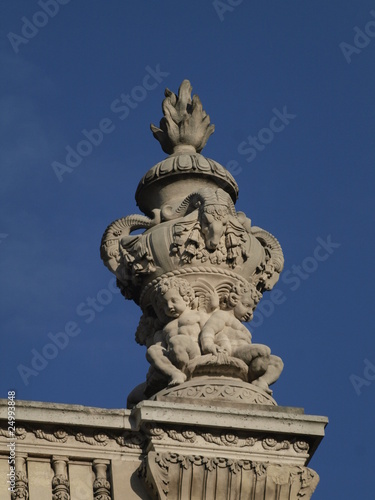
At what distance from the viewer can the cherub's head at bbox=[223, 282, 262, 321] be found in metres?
23.9

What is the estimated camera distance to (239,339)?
2336 centimetres

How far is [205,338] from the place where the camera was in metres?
23.0

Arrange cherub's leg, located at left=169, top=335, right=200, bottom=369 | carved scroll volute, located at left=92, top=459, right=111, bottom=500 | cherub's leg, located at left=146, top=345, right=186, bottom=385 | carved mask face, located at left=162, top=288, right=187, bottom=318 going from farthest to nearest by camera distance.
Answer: carved mask face, located at left=162, top=288, right=187, bottom=318, cherub's leg, located at left=169, top=335, right=200, bottom=369, cherub's leg, located at left=146, top=345, right=186, bottom=385, carved scroll volute, located at left=92, top=459, right=111, bottom=500

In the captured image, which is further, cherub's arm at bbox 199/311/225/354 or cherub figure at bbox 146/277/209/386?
cherub's arm at bbox 199/311/225/354

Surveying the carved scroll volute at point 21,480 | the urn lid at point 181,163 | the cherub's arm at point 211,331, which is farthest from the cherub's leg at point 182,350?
the urn lid at point 181,163

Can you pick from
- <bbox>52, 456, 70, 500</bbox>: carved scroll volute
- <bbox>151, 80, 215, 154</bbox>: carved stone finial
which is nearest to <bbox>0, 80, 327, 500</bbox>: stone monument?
<bbox>52, 456, 70, 500</bbox>: carved scroll volute

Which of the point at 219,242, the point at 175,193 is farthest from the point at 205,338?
the point at 175,193

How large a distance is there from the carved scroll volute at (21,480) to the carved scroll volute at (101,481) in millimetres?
863

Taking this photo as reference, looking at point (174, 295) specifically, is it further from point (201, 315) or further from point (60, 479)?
point (60, 479)

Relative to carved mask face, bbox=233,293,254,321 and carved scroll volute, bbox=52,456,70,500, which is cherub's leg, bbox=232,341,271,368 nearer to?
carved mask face, bbox=233,293,254,321

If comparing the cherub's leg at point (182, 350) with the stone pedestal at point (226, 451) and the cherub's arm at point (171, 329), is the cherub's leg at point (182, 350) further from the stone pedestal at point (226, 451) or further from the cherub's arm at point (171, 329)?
the stone pedestal at point (226, 451)

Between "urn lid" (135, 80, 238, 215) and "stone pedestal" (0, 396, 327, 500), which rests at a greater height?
"urn lid" (135, 80, 238, 215)

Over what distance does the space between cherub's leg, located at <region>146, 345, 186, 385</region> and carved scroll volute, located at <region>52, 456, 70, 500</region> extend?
1974 millimetres

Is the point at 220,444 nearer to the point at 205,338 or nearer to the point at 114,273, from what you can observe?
the point at 205,338
